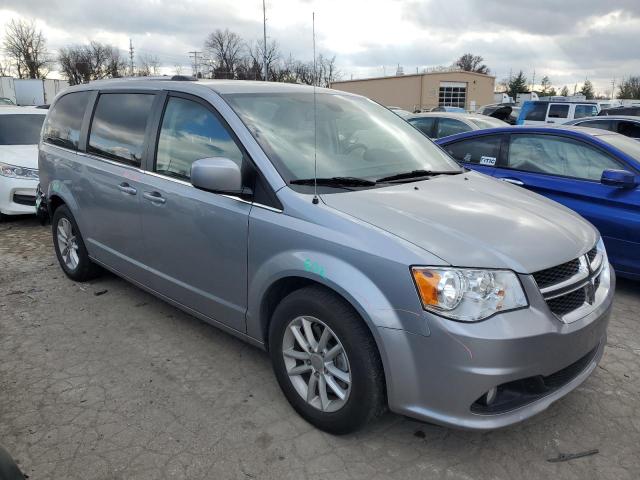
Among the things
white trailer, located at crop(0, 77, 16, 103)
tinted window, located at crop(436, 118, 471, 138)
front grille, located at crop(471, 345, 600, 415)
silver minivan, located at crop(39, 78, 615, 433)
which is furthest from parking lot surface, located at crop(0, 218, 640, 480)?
white trailer, located at crop(0, 77, 16, 103)

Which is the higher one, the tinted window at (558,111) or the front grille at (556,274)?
the tinted window at (558,111)

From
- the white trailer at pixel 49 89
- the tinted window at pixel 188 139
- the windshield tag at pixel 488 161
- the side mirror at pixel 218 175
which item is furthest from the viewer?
the white trailer at pixel 49 89

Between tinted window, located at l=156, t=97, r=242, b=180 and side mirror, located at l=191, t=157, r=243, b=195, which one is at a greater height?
tinted window, located at l=156, t=97, r=242, b=180

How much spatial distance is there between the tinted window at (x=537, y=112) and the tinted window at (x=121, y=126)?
1617cm

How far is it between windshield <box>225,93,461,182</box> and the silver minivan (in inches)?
0.6

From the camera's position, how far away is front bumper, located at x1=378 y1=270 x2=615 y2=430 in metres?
2.20

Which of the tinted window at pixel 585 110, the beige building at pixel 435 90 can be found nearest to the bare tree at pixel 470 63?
the beige building at pixel 435 90

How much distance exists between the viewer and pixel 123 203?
3891mm

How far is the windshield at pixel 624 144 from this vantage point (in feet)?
16.0

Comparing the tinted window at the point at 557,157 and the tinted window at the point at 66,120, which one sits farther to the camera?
the tinted window at the point at 557,157

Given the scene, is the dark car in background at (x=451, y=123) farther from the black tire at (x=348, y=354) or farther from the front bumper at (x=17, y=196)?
the black tire at (x=348, y=354)

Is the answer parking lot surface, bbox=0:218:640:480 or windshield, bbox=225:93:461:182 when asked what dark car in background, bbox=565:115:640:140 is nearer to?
parking lot surface, bbox=0:218:640:480

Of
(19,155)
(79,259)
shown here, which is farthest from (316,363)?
(19,155)

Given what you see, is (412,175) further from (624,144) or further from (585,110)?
(585,110)
